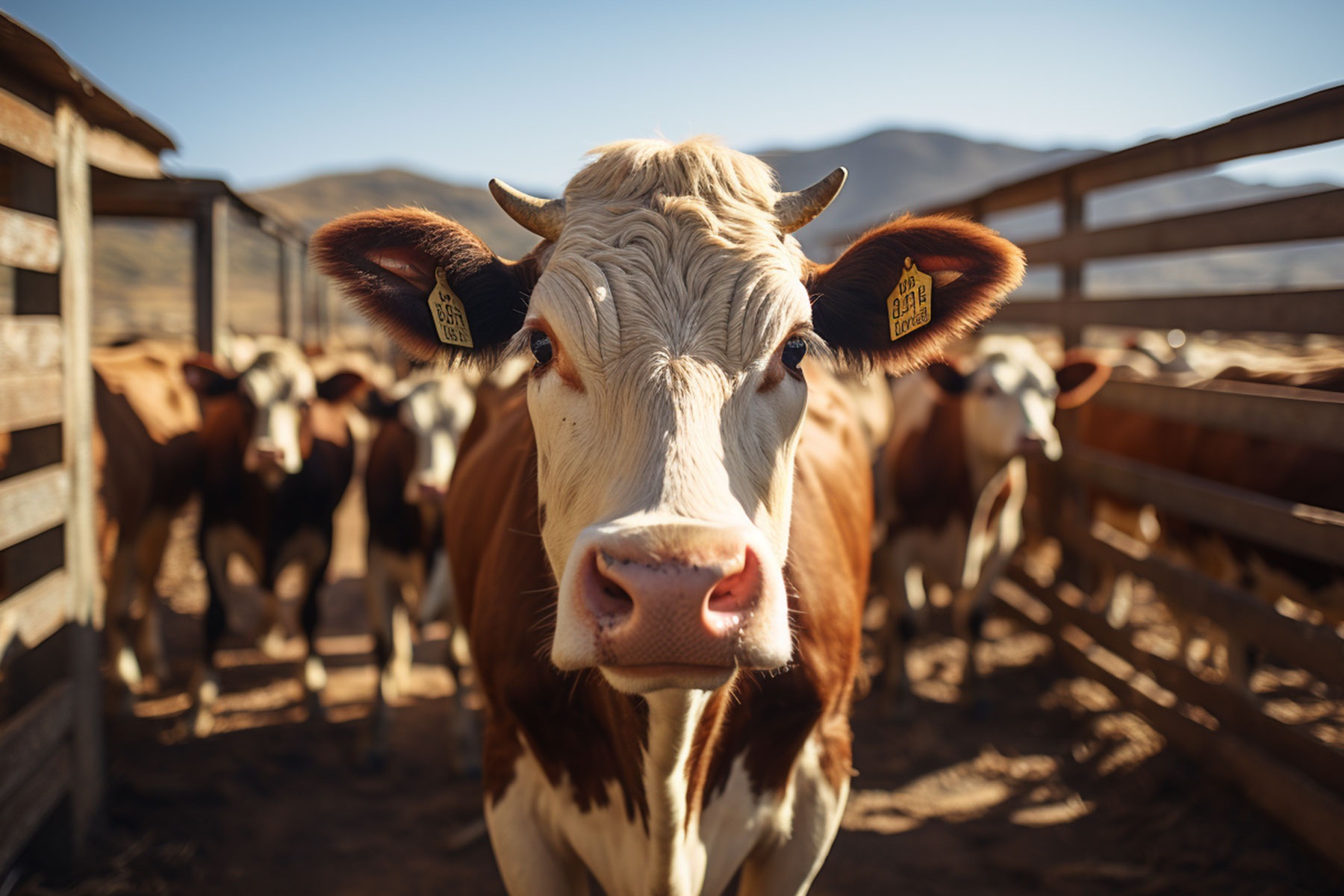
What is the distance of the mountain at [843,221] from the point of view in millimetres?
30344

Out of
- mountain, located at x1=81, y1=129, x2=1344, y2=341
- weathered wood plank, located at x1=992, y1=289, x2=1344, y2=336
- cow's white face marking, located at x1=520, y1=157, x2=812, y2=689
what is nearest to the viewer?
cow's white face marking, located at x1=520, y1=157, x2=812, y2=689

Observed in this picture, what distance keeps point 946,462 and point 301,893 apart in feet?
12.4

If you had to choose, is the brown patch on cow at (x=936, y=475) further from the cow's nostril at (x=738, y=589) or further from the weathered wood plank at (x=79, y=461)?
the weathered wood plank at (x=79, y=461)

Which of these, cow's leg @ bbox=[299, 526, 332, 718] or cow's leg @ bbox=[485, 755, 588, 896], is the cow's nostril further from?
cow's leg @ bbox=[299, 526, 332, 718]

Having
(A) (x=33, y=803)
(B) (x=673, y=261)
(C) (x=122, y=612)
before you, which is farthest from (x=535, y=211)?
(C) (x=122, y=612)

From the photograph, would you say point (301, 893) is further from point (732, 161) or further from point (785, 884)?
→ point (732, 161)

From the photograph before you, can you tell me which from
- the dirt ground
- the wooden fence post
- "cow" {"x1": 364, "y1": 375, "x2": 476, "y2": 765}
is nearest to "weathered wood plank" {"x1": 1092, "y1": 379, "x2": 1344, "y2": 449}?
the dirt ground

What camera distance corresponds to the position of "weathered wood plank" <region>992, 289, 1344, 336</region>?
2.81 m

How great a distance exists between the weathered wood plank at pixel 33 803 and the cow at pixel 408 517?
137cm

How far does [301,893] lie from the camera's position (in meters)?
3.18

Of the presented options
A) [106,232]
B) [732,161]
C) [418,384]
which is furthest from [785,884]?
[106,232]

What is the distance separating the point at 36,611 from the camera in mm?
2846

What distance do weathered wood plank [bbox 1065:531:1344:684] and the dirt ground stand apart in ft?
2.22

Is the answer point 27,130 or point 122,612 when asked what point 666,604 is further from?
point 122,612
